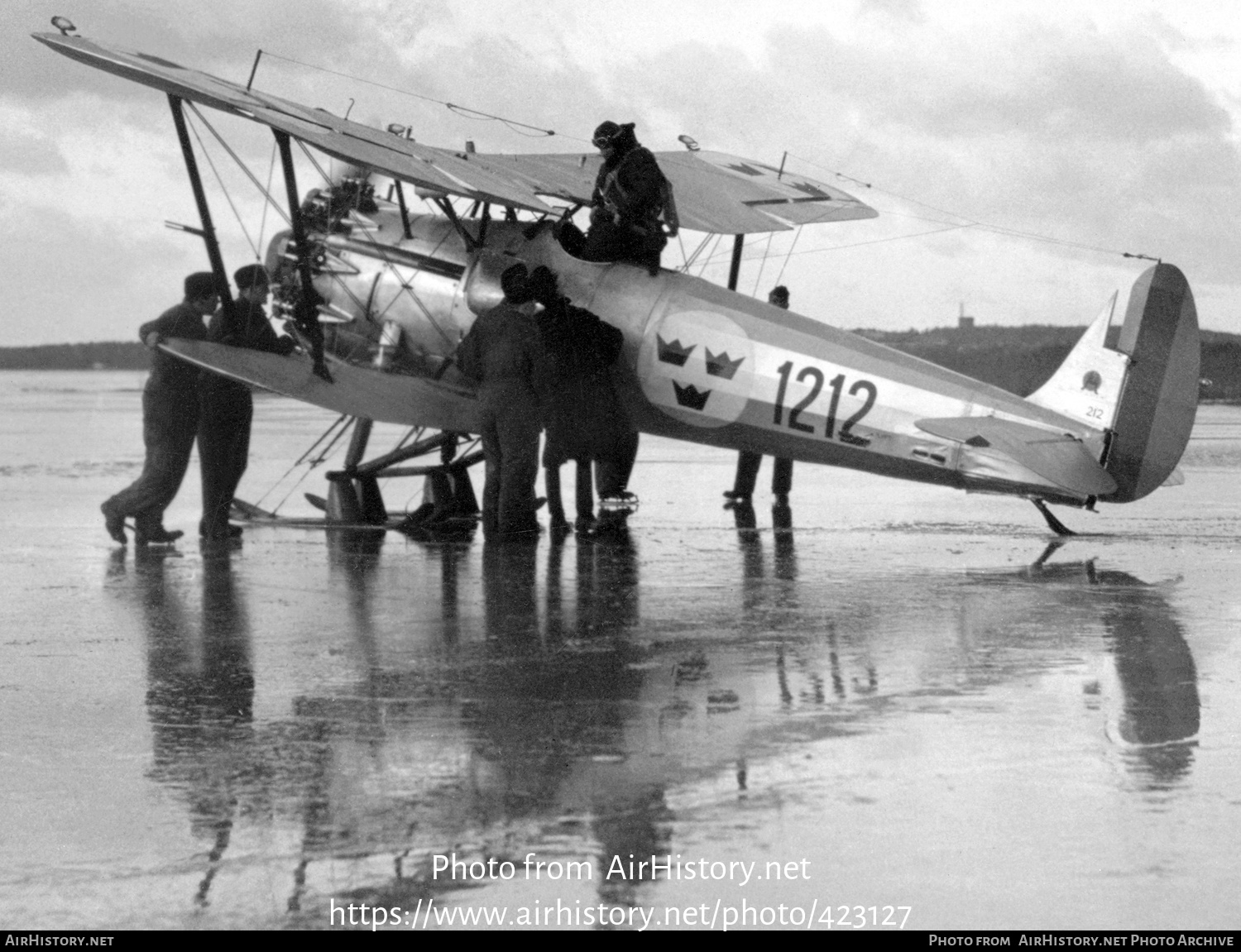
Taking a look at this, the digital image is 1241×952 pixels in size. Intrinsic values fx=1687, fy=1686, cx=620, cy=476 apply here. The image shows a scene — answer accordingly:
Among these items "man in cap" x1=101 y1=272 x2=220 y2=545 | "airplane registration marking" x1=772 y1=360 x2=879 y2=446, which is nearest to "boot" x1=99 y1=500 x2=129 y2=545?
"man in cap" x1=101 y1=272 x2=220 y2=545

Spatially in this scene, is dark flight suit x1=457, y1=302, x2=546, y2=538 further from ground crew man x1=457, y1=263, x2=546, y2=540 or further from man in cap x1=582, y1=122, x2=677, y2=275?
man in cap x1=582, y1=122, x2=677, y2=275

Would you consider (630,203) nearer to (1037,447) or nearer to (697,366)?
(697,366)

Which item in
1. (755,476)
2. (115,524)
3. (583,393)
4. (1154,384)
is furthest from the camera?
(755,476)

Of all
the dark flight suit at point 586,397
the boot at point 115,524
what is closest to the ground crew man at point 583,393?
the dark flight suit at point 586,397

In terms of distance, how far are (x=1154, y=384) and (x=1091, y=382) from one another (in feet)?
1.27

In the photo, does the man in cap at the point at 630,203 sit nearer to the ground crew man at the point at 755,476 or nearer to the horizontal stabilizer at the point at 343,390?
the horizontal stabilizer at the point at 343,390

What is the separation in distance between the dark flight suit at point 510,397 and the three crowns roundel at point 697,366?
805 mm

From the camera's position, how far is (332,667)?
691 cm

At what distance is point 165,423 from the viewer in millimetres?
12164

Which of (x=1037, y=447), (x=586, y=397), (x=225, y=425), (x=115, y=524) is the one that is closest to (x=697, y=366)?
(x=586, y=397)

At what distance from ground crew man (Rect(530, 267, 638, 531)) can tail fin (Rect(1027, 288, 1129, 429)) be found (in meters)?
2.89

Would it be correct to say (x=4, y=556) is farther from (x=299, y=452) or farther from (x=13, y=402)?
(x=13, y=402)

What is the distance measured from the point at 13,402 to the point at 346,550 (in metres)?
37.7
